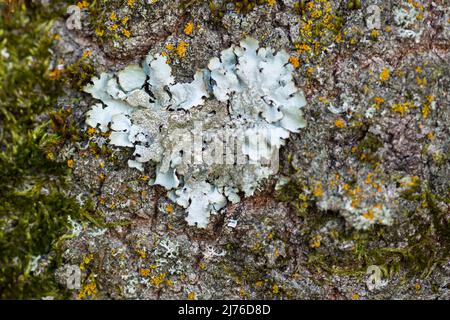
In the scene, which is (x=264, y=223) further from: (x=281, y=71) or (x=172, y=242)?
(x=281, y=71)

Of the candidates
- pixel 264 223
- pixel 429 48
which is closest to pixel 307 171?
pixel 264 223

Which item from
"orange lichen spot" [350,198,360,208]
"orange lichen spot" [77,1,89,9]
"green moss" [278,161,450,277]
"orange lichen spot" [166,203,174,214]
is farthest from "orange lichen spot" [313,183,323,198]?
"orange lichen spot" [77,1,89,9]

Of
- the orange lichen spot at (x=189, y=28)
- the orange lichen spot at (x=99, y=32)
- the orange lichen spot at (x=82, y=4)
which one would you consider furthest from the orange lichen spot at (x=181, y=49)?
the orange lichen spot at (x=82, y=4)

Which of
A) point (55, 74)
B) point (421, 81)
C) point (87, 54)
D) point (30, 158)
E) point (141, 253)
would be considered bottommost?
point (141, 253)

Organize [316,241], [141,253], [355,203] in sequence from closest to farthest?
[355,203] → [316,241] → [141,253]

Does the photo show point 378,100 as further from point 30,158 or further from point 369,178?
point 30,158

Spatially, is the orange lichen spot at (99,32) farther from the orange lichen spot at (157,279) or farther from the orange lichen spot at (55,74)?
the orange lichen spot at (157,279)

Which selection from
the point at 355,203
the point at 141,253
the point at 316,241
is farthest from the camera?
the point at 141,253

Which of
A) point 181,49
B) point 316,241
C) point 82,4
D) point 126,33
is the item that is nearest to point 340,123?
point 316,241
